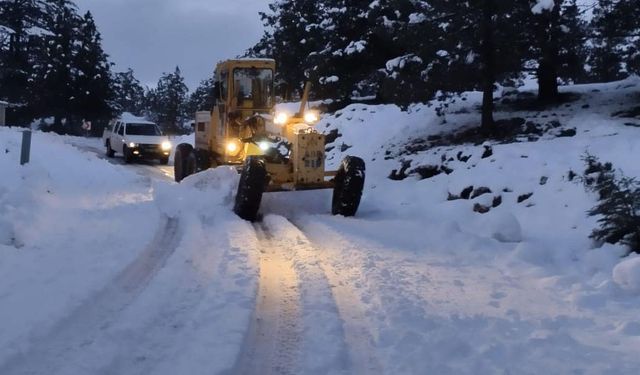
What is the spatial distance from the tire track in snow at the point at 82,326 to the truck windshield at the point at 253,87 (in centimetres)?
689

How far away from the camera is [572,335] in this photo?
5289 millimetres

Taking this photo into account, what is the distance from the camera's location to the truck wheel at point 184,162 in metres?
15.6

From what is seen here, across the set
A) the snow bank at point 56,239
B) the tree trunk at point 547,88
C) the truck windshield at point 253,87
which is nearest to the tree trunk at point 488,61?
the tree trunk at point 547,88

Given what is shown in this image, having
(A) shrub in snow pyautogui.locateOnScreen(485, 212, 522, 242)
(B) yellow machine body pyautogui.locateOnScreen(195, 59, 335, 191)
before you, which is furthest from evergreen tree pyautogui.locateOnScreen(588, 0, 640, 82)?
(B) yellow machine body pyautogui.locateOnScreen(195, 59, 335, 191)

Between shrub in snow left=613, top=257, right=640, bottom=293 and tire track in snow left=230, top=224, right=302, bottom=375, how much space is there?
3267mm

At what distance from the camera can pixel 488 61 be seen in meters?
13.8

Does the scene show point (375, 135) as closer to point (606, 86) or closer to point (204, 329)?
point (606, 86)

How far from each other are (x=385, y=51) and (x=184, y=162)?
36.5 feet

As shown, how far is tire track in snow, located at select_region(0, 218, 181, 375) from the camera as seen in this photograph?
14.0ft

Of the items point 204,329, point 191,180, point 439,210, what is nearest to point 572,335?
point 204,329

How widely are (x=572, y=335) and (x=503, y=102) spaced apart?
13.0 m

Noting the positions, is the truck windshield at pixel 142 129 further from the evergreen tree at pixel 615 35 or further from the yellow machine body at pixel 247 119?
the evergreen tree at pixel 615 35

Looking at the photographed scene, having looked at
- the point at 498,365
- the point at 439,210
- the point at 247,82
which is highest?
the point at 247,82

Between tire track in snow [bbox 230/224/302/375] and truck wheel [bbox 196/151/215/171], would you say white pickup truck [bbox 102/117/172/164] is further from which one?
tire track in snow [bbox 230/224/302/375]
